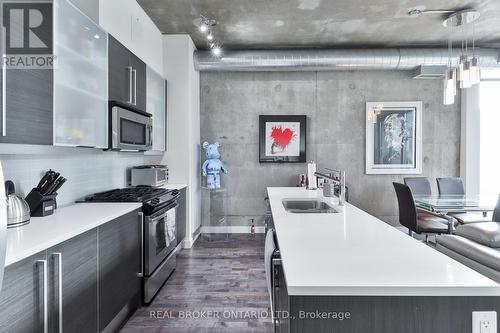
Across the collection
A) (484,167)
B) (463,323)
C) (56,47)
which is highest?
(56,47)

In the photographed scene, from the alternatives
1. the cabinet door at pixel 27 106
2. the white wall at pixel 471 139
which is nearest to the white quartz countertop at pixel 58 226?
the cabinet door at pixel 27 106

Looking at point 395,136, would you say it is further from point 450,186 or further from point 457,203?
point 457,203

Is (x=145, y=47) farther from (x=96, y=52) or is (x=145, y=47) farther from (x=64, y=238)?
(x=64, y=238)

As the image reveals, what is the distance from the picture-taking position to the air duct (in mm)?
4758

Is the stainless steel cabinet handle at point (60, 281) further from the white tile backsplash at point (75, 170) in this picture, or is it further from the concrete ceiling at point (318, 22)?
the concrete ceiling at point (318, 22)

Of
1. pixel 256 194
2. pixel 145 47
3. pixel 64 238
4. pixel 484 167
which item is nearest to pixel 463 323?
pixel 64 238

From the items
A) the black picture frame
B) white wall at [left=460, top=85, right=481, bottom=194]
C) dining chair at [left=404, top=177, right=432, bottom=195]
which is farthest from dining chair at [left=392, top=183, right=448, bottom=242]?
white wall at [left=460, top=85, right=481, bottom=194]

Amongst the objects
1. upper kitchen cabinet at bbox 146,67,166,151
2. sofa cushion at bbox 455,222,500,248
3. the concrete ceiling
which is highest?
the concrete ceiling

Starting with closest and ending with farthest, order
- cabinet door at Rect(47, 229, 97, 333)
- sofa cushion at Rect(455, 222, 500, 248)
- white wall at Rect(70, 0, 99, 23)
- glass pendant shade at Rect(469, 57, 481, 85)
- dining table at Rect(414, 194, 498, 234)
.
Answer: cabinet door at Rect(47, 229, 97, 333)
sofa cushion at Rect(455, 222, 500, 248)
white wall at Rect(70, 0, 99, 23)
glass pendant shade at Rect(469, 57, 481, 85)
dining table at Rect(414, 194, 498, 234)

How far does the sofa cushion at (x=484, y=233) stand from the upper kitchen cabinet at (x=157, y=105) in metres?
3.24

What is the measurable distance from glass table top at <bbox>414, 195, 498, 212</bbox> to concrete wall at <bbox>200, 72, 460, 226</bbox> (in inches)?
58.9

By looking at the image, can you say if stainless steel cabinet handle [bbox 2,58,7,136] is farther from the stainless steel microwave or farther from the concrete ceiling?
the concrete ceiling

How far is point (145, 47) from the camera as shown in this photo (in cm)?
370

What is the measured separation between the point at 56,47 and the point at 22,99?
481 mm
